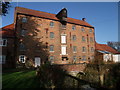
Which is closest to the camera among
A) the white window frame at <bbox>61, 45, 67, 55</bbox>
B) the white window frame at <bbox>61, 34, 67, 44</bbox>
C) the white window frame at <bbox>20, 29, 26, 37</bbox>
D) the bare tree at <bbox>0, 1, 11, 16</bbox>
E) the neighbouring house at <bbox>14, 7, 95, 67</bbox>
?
the bare tree at <bbox>0, 1, 11, 16</bbox>

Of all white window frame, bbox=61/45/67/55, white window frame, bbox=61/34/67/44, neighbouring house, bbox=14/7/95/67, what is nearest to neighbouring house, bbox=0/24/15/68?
neighbouring house, bbox=14/7/95/67

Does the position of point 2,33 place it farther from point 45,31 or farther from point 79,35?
point 79,35

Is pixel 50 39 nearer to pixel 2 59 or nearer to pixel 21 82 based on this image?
pixel 2 59

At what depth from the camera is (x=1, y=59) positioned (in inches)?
755

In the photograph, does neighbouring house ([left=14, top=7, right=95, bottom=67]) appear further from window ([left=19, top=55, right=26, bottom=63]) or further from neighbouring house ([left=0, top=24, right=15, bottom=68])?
neighbouring house ([left=0, top=24, right=15, bottom=68])

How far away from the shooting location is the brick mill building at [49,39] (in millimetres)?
21672

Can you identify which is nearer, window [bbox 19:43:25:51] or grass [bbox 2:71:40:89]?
grass [bbox 2:71:40:89]

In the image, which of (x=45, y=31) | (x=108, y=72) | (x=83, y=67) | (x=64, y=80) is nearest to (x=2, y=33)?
(x=45, y=31)

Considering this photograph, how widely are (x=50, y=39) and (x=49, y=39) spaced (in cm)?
30

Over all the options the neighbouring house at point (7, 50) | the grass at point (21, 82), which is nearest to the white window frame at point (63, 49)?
the neighbouring house at point (7, 50)

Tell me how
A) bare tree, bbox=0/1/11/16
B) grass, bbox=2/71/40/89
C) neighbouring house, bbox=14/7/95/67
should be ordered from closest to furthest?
grass, bbox=2/71/40/89 < bare tree, bbox=0/1/11/16 < neighbouring house, bbox=14/7/95/67

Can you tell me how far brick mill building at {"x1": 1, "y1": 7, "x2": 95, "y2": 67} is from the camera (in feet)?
71.1

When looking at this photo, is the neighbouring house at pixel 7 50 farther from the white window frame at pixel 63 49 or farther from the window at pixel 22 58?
the white window frame at pixel 63 49

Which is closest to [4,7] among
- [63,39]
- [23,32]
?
[23,32]
